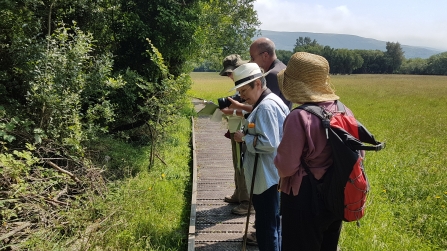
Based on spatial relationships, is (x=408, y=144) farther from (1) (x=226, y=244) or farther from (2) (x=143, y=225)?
(2) (x=143, y=225)

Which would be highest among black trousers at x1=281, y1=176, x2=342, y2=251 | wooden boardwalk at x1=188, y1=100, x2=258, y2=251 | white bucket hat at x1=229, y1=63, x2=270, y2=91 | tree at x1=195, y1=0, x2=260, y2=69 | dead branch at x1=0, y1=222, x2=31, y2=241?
tree at x1=195, y1=0, x2=260, y2=69

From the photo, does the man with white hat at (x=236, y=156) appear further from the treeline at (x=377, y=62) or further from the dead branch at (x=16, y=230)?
the treeline at (x=377, y=62)

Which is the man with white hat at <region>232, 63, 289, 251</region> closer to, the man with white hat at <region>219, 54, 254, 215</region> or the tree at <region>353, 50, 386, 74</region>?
the man with white hat at <region>219, 54, 254, 215</region>

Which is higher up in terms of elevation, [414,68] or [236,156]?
[236,156]

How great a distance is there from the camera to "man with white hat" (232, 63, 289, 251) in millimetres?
3195

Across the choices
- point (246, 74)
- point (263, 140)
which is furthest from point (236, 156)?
point (246, 74)

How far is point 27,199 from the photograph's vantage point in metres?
3.94

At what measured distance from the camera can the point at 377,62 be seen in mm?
95562

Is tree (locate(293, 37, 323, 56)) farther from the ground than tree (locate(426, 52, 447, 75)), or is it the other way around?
tree (locate(293, 37, 323, 56))

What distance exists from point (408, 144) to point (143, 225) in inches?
338

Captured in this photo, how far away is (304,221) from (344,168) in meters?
0.58

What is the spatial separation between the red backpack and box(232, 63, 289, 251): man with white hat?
80cm

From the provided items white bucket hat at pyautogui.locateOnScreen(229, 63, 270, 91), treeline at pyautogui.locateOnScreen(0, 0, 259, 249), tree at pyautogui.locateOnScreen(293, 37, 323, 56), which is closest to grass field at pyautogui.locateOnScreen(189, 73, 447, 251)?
white bucket hat at pyautogui.locateOnScreen(229, 63, 270, 91)

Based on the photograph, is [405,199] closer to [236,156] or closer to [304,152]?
[236,156]
